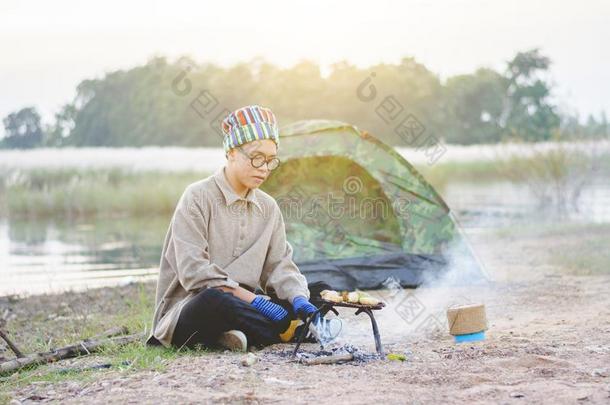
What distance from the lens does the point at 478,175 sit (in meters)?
25.1

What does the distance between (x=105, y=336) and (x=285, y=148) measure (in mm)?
3340

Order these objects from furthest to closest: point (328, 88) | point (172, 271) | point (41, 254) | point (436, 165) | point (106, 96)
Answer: point (106, 96), point (328, 88), point (436, 165), point (41, 254), point (172, 271)

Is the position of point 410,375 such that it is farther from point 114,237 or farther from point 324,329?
point 114,237

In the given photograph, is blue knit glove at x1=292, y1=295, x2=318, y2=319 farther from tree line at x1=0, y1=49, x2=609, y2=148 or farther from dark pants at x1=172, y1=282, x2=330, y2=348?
tree line at x1=0, y1=49, x2=609, y2=148

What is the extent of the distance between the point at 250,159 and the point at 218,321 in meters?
0.91

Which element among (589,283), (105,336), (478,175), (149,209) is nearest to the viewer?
(105,336)

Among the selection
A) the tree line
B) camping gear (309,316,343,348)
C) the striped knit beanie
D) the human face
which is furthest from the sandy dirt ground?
the tree line

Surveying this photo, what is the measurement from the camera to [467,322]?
17.3ft

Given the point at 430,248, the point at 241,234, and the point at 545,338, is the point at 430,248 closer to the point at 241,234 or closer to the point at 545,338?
the point at 545,338

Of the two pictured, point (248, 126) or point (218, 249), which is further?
point (218, 249)

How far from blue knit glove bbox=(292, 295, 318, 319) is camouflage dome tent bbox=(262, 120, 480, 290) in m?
3.36

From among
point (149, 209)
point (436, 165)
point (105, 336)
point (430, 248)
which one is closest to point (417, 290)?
point (430, 248)

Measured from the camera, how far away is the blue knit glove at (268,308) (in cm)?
496

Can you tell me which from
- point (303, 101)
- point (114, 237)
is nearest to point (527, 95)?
point (303, 101)
